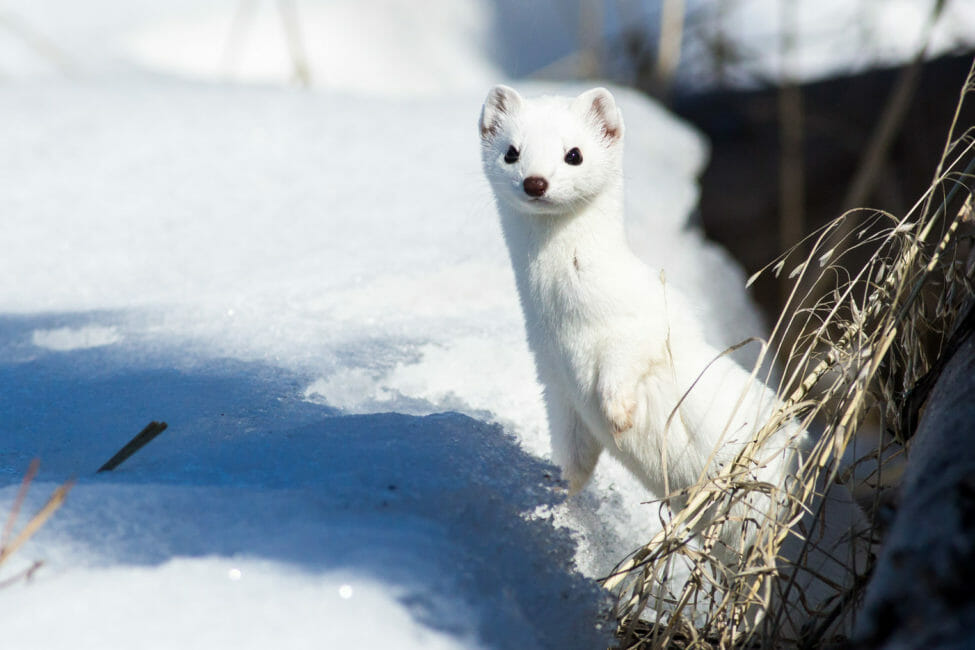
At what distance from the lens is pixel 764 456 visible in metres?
1.41

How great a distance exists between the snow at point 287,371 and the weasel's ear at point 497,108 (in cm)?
41

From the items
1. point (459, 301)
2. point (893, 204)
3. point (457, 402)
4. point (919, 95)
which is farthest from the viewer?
point (919, 95)

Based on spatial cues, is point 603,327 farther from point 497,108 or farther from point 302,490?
point 302,490

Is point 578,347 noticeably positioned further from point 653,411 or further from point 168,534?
point 168,534

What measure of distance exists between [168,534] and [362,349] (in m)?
0.70

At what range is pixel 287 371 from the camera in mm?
1521

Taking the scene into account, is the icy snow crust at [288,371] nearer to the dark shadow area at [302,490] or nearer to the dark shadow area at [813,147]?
the dark shadow area at [302,490]

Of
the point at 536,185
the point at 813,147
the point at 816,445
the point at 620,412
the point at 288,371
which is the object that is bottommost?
the point at 813,147

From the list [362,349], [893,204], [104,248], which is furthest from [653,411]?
[893,204]

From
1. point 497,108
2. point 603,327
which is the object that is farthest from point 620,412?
point 497,108

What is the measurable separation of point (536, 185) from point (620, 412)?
34cm

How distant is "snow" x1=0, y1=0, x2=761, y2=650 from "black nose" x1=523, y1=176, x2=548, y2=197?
33 cm

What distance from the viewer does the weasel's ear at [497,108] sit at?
56.9 inches

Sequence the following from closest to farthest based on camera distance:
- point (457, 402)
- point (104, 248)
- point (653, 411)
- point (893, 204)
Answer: point (653, 411) < point (457, 402) < point (104, 248) < point (893, 204)
